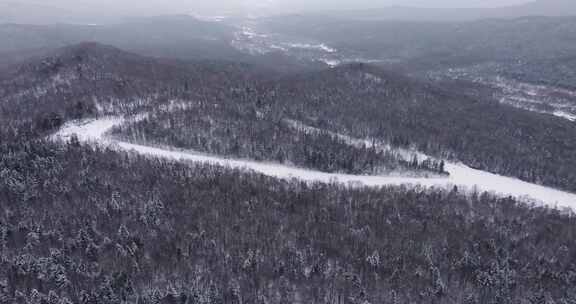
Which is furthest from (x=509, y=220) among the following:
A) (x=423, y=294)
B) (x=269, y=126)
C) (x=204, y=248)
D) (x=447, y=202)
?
(x=269, y=126)

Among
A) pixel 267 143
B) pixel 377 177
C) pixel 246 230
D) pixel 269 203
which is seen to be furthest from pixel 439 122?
pixel 246 230

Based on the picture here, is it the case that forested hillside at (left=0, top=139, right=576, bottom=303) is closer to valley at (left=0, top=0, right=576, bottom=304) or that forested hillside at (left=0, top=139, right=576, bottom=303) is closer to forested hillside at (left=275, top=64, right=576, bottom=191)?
valley at (left=0, top=0, right=576, bottom=304)

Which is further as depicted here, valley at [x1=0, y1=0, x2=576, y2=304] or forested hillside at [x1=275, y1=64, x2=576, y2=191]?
forested hillside at [x1=275, y1=64, x2=576, y2=191]

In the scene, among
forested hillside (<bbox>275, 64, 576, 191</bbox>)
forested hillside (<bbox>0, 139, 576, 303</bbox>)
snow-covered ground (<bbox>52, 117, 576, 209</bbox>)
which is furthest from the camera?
forested hillside (<bbox>275, 64, 576, 191</bbox>)

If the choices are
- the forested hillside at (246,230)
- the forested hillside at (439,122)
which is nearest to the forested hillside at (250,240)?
the forested hillside at (246,230)

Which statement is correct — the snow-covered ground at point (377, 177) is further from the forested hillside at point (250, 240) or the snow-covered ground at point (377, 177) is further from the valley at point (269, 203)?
the forested hillside at point (250, 240)

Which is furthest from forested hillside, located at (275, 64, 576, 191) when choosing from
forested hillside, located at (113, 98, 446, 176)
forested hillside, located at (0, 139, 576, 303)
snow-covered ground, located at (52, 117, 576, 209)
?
forested hillside, located at (0, 139, 576, 303)

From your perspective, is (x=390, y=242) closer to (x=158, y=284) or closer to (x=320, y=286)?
(x=320, y=286)

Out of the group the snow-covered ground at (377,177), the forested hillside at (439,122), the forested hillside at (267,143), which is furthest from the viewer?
the forested hillside at (439,122)
